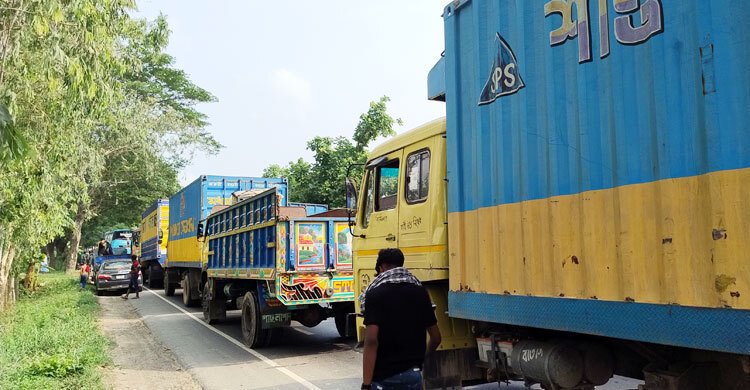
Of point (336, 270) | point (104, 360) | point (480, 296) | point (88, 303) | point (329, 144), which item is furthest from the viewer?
point (329, 144)

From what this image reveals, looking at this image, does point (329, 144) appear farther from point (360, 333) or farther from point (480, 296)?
point (480, 296)

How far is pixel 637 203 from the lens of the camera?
3.04 m

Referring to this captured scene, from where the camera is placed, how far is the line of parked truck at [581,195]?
267 centimetres

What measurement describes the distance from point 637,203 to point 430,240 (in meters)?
2.17

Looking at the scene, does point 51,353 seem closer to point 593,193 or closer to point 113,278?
point 593,193

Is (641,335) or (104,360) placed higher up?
(641,335)

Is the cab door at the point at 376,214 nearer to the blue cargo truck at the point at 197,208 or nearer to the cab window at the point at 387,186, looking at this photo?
the cab window at the point at 387,186

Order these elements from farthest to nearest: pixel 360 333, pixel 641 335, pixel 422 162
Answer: pixel 360 333, pixel 422 162, pixel 641 335

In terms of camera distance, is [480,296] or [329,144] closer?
[480,296]

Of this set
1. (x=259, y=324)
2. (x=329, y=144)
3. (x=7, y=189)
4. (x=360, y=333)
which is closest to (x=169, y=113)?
(x=329, y=144)

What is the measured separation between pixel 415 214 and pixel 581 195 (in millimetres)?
2034

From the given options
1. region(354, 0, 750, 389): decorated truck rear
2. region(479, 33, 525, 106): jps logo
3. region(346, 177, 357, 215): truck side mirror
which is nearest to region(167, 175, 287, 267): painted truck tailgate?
region(346, 177, 357, 215): truck side mirror

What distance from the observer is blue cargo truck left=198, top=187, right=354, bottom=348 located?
9016 mm

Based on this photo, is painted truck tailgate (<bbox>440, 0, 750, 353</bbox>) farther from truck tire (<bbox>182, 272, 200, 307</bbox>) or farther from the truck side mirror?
truck tire (<bbox>182, 272, 200, 307</bbox>)
